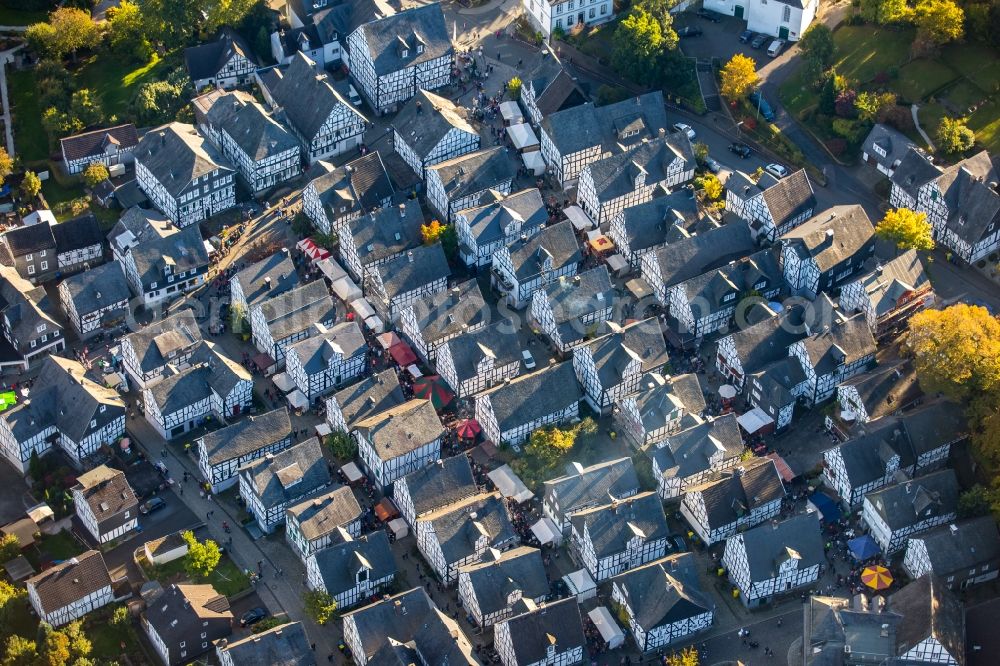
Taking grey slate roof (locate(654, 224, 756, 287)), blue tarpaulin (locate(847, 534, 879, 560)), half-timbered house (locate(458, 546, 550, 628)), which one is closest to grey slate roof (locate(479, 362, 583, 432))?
half-timbered house (locate(458, 546, 550, 628))

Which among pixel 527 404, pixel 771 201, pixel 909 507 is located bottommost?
pixel 909 507

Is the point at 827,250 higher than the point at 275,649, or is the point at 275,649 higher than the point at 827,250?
the point at 827,250

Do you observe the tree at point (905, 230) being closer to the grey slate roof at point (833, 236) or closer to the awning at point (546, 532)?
the grey slate roof at point (833, 236)

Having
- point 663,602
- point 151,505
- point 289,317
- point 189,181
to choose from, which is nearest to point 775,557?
point 663,602

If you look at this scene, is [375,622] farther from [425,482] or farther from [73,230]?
[73,230]

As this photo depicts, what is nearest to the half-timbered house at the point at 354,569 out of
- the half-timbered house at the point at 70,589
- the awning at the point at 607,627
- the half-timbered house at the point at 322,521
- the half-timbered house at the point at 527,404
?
the half-timbered house at the point at 322,521

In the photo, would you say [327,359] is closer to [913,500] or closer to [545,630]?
[545,630]

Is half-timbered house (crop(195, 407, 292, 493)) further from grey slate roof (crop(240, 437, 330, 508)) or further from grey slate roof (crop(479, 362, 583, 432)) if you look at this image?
grey slate roof (crop(479, 362, 583, 432))
